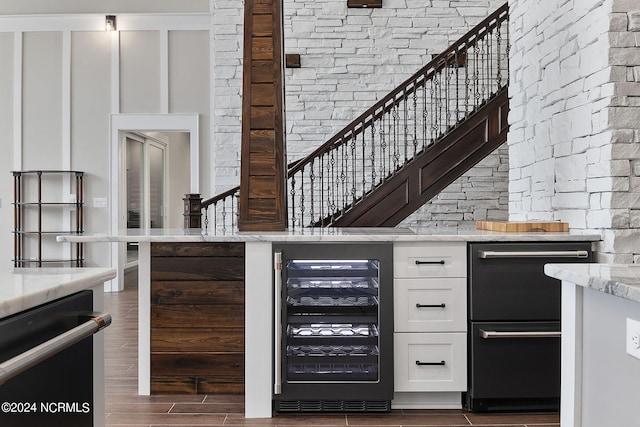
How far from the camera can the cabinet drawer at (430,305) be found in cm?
293

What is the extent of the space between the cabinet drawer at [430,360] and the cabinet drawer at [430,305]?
47 mm

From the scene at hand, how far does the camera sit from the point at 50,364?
1.41m

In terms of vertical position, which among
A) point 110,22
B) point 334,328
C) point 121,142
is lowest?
point 334,328

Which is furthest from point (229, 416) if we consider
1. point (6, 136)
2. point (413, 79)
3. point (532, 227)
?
point (6, 136)

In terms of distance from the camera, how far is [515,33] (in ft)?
13.3

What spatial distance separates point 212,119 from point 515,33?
4.02 meters

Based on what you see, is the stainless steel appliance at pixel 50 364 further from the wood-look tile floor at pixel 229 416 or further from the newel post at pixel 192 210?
the newel post at pixel 192 210

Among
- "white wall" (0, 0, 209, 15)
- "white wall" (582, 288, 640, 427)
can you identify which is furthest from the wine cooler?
"white wall" (0, 0, 209, 15)

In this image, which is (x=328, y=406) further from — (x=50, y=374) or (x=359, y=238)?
(x=50, y=374)

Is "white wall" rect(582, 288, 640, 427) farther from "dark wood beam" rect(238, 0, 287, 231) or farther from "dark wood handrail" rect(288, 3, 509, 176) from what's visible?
"dark wood handrail" rect(288, 3, 509, 176)

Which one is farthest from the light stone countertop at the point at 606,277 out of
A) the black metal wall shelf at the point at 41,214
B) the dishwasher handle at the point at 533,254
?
the black metal wall shelf at the point at 41,214

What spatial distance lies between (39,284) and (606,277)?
1.39 m

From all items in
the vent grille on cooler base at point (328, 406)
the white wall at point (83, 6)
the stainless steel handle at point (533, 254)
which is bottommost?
the vent grille on cooler base at point (328, 406)

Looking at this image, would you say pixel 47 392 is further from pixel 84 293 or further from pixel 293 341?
pixel 293 341
